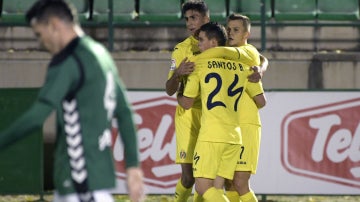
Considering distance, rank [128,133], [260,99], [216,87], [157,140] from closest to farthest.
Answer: [128,133], [216,87], [260,99], [157,140]

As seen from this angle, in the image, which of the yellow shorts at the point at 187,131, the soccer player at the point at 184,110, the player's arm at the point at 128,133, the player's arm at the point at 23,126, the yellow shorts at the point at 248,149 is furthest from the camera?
the yellow shorts at the point at 187,131

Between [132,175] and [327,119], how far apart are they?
27.3 feet

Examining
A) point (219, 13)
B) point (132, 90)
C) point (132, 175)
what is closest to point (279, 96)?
point (132, 90)

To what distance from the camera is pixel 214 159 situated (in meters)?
10.4

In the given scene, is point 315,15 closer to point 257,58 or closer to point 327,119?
point 327,119

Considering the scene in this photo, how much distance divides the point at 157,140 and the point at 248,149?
2929 millimetres

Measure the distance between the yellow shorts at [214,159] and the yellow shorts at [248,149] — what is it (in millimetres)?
672

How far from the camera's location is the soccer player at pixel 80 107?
237 inches

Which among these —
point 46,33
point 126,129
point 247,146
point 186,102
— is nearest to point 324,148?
point 247,146

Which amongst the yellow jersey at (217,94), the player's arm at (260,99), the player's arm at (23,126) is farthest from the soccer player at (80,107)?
the player's arm at (260,99)

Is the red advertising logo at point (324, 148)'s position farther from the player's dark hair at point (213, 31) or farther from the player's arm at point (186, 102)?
the player's dark hair at point (213, 31)

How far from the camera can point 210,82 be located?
1034 centimetres

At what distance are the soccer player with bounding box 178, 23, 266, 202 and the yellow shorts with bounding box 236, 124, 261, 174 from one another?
67 centimetres

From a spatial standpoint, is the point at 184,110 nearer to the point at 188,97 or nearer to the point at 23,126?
the point at 188,97
